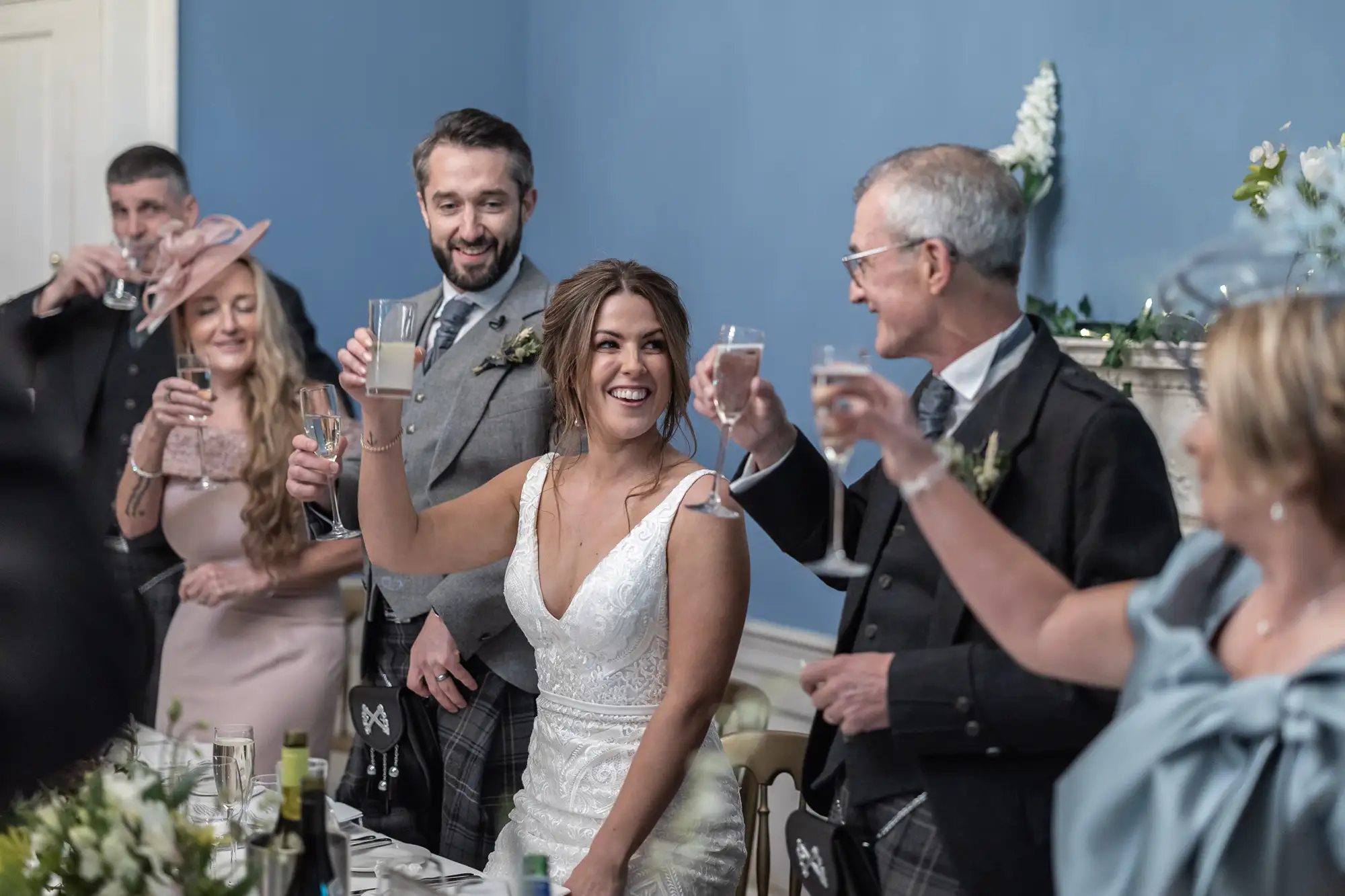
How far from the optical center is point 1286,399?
1218mm

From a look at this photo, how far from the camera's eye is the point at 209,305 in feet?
10.5

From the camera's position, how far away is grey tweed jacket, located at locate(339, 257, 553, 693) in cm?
265

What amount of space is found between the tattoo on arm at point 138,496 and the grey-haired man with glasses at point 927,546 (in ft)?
5.82

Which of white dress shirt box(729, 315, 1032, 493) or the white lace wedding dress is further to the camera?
the white lace wedding dress

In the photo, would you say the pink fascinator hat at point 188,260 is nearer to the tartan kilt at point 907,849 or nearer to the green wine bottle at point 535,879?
the tartan kilt at point 907,849

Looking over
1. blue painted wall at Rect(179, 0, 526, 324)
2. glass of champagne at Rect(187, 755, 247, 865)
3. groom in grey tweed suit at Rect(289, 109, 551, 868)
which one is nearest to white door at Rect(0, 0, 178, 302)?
blue painted wall at Rect(179, 0, 526, 324)

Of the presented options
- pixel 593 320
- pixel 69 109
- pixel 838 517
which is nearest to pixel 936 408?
pixel 838 517

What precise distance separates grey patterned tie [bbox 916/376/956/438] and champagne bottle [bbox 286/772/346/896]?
890 mm

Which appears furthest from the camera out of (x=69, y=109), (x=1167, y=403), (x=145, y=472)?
(x=69, y=109)

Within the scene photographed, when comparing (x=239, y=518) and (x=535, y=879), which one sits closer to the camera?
(x=535, y=879)

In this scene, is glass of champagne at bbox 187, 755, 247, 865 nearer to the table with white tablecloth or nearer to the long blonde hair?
the table with white tablecloth

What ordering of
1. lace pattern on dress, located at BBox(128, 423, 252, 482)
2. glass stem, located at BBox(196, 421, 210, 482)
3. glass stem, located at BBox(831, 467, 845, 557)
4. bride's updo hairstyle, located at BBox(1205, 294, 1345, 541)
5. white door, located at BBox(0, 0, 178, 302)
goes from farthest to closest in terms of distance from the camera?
1. white door, located at BBox(0, 0, 178, 302)
2. lace pattern on dress, located at BBox(128, 423, 252, 482)
3. glass stem, located at BBox(196, 421, 210, 482)
4. glass stem, located at BBox(831, 467, 845, 557)
5. bride's updo hairstyle, located at BBox(1205, 294, 1345, 541)

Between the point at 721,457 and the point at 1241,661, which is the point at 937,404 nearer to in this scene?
the point at 721,457

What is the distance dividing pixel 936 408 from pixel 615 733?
31.7 inches
